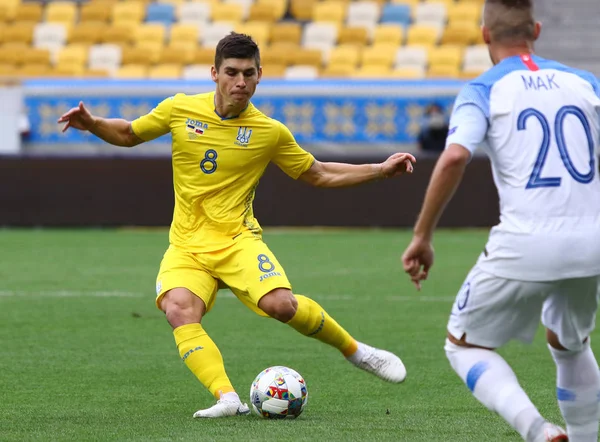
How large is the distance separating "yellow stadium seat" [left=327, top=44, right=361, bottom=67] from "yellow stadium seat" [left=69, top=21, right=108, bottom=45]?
503 centimetres

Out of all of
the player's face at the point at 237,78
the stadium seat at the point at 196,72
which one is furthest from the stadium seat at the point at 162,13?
the player's face at the point at 237,78

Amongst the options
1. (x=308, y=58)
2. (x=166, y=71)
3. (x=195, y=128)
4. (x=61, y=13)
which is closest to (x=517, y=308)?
(x=195, y=128)

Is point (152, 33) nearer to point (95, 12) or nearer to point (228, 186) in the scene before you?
point (95, 12)

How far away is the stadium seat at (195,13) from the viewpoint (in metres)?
24.2

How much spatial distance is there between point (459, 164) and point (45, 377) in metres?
3.73

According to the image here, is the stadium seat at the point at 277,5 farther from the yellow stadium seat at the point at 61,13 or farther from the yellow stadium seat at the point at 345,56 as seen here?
the yellow stadium seat at the point at 61,13

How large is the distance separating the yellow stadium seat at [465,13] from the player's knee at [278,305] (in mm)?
17733

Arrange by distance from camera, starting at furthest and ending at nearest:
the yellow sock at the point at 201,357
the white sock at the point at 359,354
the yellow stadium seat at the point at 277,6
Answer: the yellow stadium seat at the point at 277,6 < the white sock at the point at 359,354 < the yellow sock at the point at 201,357

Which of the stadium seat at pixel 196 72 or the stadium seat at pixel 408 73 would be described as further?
the stadium seat at pixel 196 72

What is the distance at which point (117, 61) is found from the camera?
23047 mm

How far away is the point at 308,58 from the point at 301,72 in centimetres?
57

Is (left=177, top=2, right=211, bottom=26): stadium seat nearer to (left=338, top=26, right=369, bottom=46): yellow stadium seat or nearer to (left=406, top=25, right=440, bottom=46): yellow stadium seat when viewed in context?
(left=338, top=26, right=369, bottom=46): yellow stadium seat

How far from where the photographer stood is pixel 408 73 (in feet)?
71.6

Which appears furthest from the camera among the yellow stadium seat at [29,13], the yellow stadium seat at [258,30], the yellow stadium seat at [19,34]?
the yellow stadium seat at [29,13]
